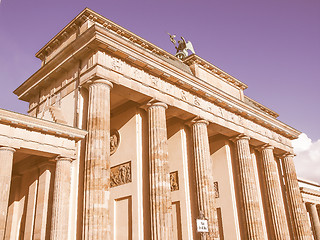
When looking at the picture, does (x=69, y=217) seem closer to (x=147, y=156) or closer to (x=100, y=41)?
(x=147, y=156)

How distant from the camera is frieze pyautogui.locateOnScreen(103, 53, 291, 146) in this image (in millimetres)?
18302

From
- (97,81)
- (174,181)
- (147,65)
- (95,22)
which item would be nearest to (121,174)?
(174,181)

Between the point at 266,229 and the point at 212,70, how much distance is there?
1346 cm

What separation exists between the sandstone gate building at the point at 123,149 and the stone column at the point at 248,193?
8cm

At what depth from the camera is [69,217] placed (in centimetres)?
1562

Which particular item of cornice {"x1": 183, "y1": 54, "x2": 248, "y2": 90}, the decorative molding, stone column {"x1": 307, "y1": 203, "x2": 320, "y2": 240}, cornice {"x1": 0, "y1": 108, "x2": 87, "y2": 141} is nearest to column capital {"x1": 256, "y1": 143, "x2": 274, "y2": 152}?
the decorative molding

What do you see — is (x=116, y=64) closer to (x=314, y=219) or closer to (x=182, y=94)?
(x=182, y=94)

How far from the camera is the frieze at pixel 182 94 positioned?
18.3 meters

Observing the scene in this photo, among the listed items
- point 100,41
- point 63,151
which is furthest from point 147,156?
point 100,41

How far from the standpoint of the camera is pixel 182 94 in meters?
21.7

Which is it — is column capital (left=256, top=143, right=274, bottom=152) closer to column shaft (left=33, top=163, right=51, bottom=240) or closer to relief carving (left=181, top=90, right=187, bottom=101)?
relief carving (left=181, top=90, right=187, bottom=101)

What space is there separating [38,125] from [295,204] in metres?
23.8

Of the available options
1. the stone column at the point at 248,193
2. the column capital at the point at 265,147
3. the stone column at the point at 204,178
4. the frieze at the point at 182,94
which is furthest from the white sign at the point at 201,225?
the column capital at the point at 265,147

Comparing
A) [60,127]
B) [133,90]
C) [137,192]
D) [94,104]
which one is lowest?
[137,192]
